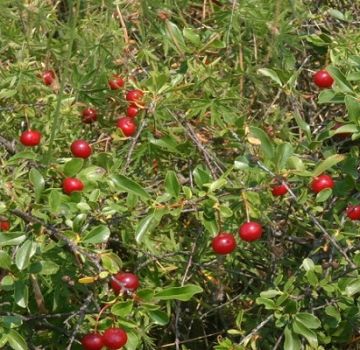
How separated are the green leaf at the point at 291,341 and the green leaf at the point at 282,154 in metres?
0.35

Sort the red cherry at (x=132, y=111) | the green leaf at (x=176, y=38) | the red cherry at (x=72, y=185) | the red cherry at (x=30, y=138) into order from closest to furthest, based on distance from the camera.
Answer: the red cherry at (x=72, y=185) < the red cherry at (x=30, y=138) < the red cherry at (x=132, y=111) < the green leaf at (x=176, y=38)

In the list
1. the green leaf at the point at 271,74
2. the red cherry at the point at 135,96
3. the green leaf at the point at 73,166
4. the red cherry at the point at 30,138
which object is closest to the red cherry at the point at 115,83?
the red cherry at the point at 135,96

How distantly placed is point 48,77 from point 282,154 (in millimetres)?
810

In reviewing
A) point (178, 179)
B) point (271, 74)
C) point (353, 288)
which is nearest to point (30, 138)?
point (178, 179)

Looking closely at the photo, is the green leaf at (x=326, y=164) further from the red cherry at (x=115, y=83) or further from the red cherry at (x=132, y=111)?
the red cherry at (x=115, y=83)

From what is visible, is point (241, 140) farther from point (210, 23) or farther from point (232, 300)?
point (210, 23)

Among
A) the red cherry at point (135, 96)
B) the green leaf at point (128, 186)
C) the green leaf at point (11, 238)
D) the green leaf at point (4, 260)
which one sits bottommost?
the red cherry at point (135, 96)

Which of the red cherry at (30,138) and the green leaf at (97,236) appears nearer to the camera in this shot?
the green leaf at (97,236)

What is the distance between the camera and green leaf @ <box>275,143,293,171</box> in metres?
1.82

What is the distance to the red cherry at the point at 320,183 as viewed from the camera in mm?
1919

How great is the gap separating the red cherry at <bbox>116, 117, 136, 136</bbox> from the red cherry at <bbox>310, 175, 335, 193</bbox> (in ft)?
1.57

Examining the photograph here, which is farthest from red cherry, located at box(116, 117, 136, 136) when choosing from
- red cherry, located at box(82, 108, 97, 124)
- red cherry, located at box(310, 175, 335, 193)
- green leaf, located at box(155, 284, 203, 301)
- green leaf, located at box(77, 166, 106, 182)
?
green leaf, located at box(155, 284, 203, 301)

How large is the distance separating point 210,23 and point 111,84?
0.54 m

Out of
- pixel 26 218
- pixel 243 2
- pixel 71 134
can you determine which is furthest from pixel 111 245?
pixel 243 2
